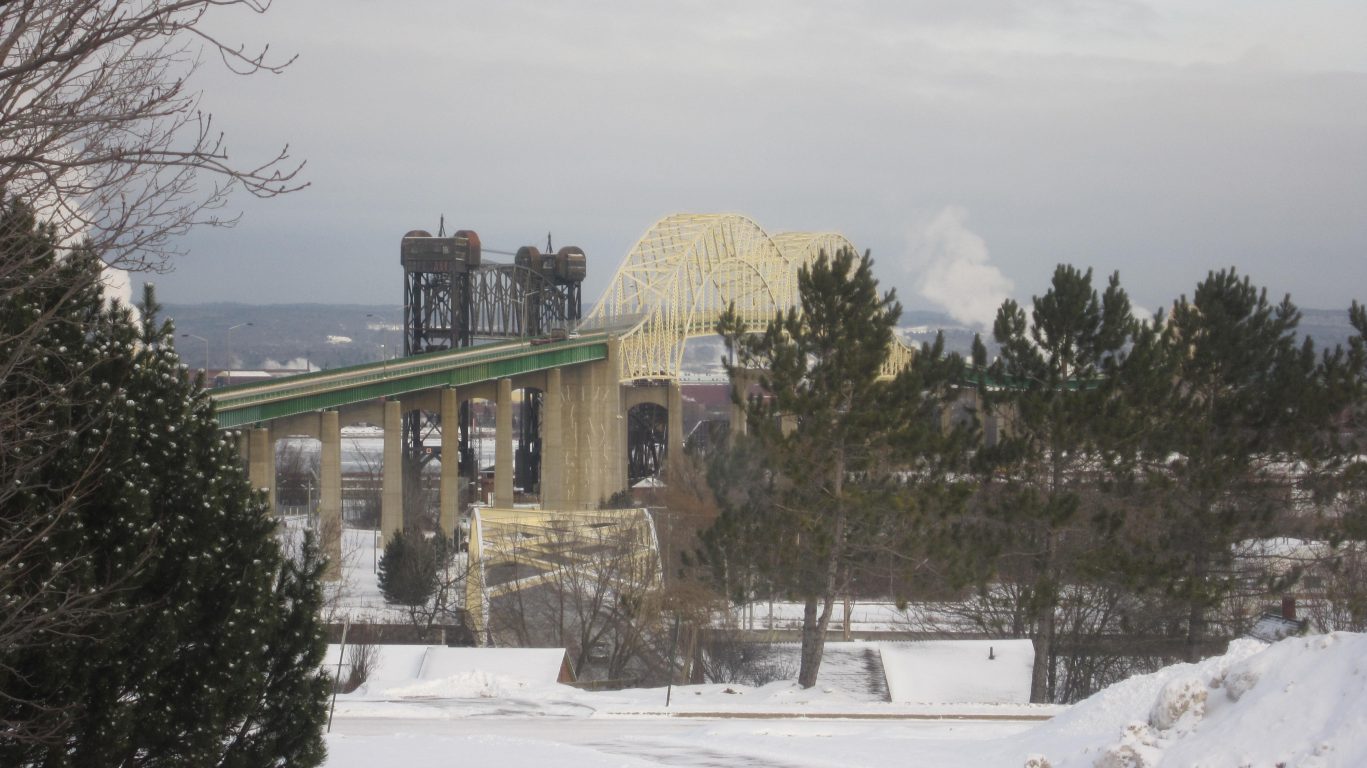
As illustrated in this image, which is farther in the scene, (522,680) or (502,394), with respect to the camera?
(502,394)

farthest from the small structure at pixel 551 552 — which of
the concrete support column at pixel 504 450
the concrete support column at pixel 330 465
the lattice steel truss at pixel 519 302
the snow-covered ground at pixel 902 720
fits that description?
the lattice steel truss at pixel 519 302

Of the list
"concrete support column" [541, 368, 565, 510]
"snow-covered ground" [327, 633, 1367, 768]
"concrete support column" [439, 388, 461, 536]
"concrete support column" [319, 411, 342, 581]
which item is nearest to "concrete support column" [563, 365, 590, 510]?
"concrete support column" [541, 368, 565, 510]

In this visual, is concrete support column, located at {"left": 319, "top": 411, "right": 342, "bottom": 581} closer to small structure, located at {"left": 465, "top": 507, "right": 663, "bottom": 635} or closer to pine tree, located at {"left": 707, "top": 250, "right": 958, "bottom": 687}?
small structure, located at {"left": 465, "top": 507, "right": 663, "bottom": 635}

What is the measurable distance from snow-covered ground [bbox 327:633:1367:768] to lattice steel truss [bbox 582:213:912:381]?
7126cm

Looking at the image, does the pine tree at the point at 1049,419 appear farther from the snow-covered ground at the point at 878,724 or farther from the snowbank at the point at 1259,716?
the snowbank at the point at 1259,716

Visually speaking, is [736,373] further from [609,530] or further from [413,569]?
[413,569]

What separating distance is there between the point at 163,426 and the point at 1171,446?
3260cm

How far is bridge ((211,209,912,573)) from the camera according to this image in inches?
2820

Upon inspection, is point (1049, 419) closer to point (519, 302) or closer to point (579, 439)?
point (579, 439)

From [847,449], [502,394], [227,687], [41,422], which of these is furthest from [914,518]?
[502,394]

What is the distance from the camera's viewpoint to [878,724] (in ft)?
85.0

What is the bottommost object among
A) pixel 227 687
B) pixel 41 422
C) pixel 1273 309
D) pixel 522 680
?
pixel 522 680

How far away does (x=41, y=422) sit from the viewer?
1175cm

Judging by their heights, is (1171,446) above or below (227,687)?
above
